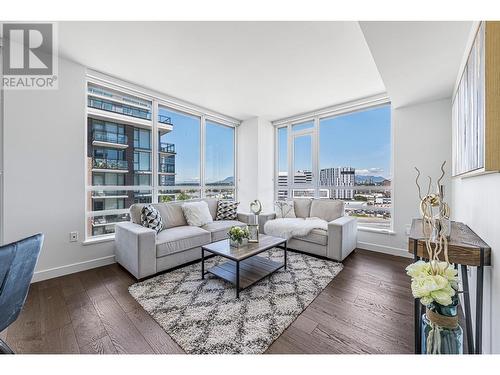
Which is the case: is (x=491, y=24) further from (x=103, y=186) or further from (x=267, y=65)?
(x=103, y=186)

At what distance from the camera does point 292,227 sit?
321 centimetres

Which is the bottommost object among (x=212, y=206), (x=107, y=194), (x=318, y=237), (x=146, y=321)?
(x=146, y=321)

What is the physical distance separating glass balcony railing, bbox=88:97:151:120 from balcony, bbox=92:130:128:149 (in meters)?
0.35

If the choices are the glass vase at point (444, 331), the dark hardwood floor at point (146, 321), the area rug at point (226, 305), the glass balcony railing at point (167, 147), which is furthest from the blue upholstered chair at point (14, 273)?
the glass balcony railing at point (167, 147)

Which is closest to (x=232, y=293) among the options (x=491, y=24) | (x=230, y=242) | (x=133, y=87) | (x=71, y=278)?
(x=230, y=242)

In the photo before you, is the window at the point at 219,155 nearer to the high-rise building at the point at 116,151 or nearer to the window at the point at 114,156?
the high-rise building at the point at 116,151

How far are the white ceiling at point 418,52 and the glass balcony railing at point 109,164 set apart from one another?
3.26m

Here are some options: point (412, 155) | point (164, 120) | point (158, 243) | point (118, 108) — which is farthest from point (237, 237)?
point (412, 155)

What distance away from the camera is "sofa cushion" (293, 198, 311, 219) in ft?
12.7

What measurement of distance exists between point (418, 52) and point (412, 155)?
1774 millimetres

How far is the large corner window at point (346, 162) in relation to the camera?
3.48m

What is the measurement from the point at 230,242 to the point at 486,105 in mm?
2191

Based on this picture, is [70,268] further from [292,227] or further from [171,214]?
[292,227]

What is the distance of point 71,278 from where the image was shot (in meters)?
2.37
